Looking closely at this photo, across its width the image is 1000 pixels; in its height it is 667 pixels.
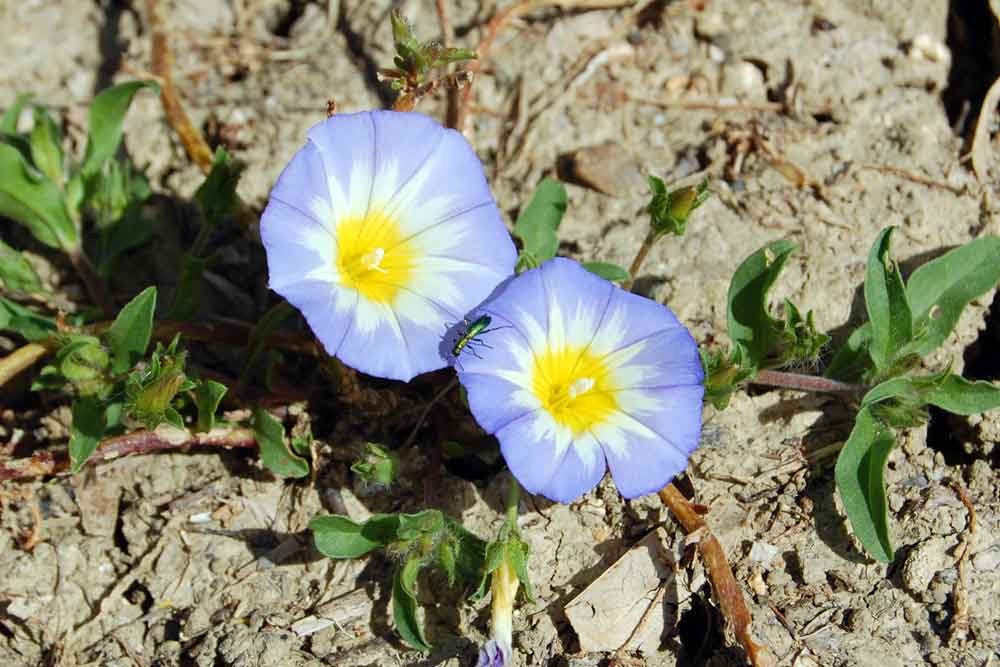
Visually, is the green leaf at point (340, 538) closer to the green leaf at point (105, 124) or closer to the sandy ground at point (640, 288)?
the sandy ground at point (640, 288)

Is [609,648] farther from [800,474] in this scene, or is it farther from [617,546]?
[800,474]

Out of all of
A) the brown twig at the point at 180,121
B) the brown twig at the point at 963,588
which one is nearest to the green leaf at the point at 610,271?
the brown twig at the point at 963,588

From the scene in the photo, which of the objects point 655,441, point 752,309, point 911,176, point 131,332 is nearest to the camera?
point 655,441

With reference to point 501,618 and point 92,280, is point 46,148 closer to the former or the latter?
point 92,280

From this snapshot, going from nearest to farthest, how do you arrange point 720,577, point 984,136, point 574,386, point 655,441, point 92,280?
point 655,441, point 574,386, point 720,577, point 92,280, point 984,136

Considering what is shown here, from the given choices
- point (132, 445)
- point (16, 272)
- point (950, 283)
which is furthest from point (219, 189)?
point (950, 283)

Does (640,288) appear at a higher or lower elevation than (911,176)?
lower

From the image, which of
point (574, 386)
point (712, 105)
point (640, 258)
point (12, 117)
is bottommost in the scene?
point (574, 386)

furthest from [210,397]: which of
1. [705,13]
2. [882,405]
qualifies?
[705,13]
